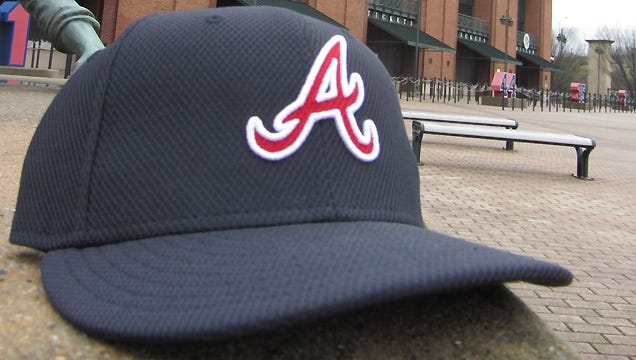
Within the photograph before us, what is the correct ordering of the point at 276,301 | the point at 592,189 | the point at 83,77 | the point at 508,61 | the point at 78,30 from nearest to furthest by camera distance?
the point at 276,301
the point at 83,77
the point at 78,30
the point at 592,189
the point at 508,61

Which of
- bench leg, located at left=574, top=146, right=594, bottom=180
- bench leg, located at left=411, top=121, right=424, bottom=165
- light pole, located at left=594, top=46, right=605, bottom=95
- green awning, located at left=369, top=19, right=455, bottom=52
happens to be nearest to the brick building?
green awning, located at left=369, top=19, right=455, bottom=52

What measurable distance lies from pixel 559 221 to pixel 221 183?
4.65 meters

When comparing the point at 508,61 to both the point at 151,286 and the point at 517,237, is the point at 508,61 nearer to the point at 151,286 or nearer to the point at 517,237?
the point at 517,237

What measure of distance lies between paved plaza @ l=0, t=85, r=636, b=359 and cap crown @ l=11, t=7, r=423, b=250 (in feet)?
0.74

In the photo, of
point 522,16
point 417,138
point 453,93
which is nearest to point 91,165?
point 417,138

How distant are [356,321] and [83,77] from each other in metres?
0.76

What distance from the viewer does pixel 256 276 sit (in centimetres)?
84

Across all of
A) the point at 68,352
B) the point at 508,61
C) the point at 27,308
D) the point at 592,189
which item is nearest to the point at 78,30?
the point at 27,308

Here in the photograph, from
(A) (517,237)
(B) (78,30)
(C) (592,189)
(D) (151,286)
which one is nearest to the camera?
(D) (151,286)

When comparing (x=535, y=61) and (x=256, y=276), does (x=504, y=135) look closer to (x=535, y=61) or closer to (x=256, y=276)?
(x=256, y=276)

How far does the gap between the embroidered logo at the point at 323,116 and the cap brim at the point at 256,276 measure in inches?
6.0

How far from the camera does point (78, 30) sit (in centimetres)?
228

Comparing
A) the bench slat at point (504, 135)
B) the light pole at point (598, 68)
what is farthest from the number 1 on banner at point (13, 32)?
the light pole at point (598, 68)

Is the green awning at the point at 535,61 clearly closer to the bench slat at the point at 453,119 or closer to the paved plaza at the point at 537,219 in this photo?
the bench slat at the point at 453,119
